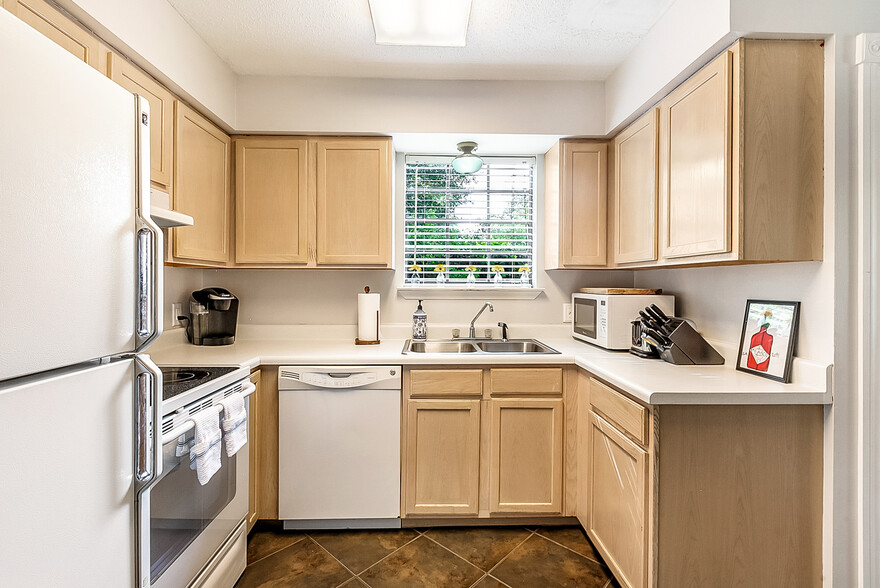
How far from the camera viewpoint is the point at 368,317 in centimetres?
274

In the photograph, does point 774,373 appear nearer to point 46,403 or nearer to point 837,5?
point 837,5

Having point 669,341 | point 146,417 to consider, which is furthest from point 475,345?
point 146,417

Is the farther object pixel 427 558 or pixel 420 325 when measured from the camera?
pixel 420 325

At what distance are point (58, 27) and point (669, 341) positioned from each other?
2.59 m

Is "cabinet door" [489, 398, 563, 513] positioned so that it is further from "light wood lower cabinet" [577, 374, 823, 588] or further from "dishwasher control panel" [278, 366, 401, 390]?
"light wood lower cabinet" [577, 374, 823, 588]

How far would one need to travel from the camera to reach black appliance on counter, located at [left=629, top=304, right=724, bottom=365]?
2.04 meters

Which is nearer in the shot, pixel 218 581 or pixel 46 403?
pixel 46 403

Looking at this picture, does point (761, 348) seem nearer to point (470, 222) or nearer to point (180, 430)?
point (470, 222)

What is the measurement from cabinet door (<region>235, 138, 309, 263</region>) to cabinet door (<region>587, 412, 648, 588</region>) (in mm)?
1916

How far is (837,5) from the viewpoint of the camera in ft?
5.20

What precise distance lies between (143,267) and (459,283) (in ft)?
7.26

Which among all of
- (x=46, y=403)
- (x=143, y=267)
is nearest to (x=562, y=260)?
(x=143, y=267)

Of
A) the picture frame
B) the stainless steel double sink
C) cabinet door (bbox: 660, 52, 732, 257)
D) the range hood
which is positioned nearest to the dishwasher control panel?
the stainless steel double sink

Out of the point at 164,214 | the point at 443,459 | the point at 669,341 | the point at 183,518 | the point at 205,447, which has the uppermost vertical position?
the point at 164,214
